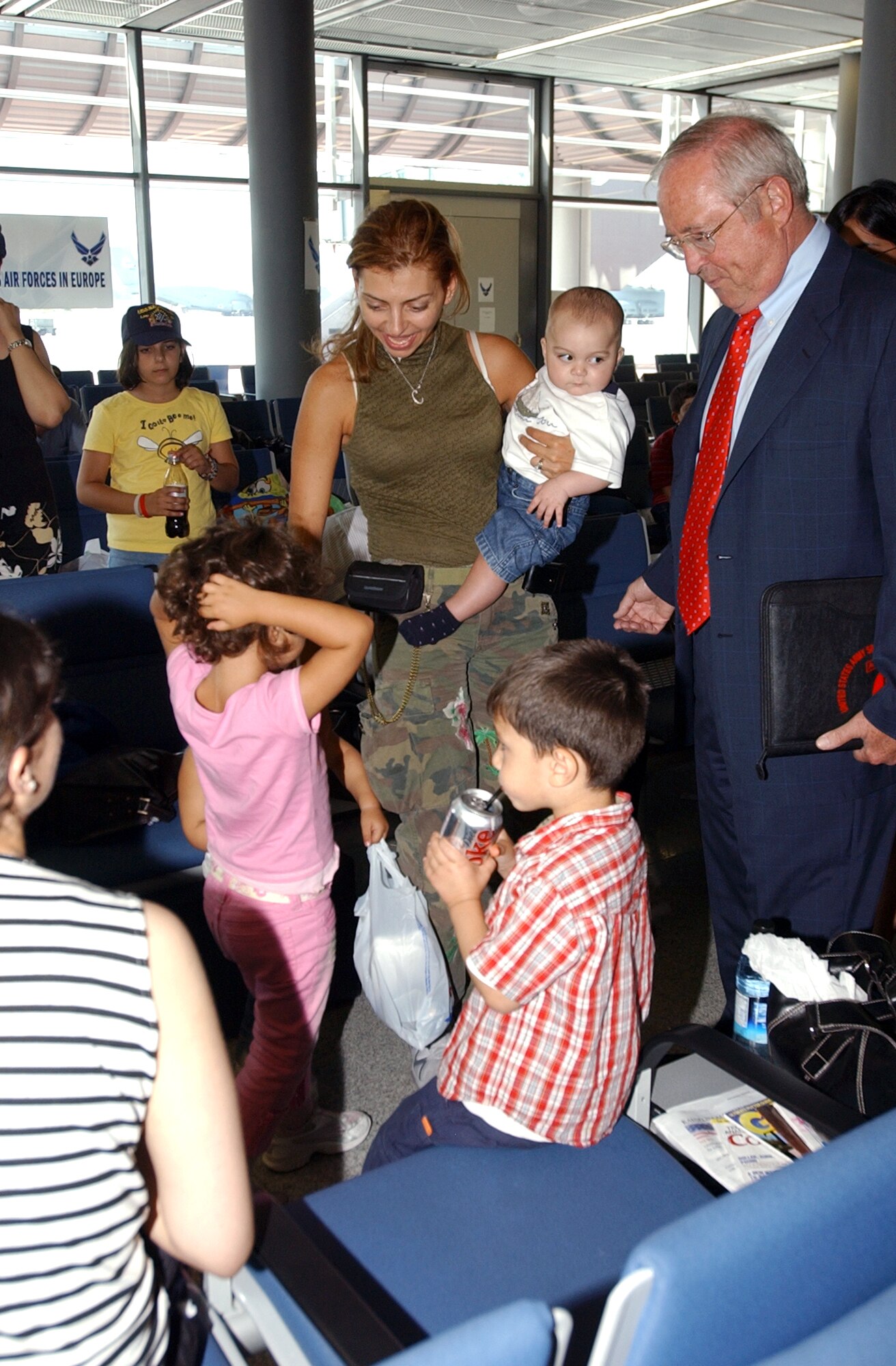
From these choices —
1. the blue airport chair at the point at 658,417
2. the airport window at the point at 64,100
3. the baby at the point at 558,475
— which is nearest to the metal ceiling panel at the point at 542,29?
the airport window at the point at 64,100

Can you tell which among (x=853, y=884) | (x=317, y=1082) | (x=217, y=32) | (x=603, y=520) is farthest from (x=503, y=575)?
(x=217, y=32)

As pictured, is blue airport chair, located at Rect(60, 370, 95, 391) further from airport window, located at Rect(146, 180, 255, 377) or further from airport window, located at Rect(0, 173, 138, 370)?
airport window, located at Rect(146, 180, 255, 377)

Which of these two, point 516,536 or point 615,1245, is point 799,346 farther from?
point 615,1245

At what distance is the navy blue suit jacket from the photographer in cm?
188

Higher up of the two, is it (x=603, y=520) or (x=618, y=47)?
(x=618, y=47)

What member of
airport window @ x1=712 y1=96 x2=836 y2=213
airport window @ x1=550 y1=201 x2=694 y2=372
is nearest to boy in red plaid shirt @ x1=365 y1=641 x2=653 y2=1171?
airport window @ x1=550 y1=201 x2=694 y2=372

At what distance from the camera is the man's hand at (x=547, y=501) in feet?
7.71

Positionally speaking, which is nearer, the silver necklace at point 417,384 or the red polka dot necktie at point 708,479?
the red polka dot necktie at point 708,479

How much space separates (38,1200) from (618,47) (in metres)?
14.0

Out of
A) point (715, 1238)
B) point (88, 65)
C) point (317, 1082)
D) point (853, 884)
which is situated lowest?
point (317, 1082)

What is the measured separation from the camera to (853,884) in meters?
2.16

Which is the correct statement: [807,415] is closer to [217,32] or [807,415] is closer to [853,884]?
[853,884]

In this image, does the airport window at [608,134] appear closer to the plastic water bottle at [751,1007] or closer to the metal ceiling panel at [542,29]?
the metal ceiling panel at [542,29]

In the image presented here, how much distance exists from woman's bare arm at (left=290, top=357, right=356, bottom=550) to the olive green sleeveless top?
0.03m
